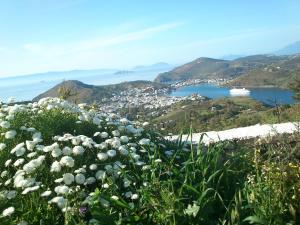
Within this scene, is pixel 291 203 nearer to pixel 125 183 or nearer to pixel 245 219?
pixel 245 219

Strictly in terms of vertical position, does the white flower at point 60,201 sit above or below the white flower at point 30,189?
below

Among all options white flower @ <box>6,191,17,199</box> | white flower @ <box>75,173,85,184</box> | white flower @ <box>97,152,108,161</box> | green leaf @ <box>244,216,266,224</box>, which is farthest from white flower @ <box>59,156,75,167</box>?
green leaf @ <box>244,216,266,224</box>

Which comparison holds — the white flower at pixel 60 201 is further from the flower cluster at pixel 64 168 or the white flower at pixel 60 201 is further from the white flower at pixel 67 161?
the white flower at pixel 67 161

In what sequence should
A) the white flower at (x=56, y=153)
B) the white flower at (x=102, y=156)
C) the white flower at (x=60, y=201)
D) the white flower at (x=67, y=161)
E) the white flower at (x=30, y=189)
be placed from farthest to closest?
the white flower at (x=102, y=156), the white flower at (x=56, y=153), the white flower at (x=67, y=161), the white flower at (x=30, y=189), the white flower at (x=60, y=201)

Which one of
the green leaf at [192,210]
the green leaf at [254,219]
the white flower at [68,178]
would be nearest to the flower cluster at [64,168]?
the white flower at [68,178]

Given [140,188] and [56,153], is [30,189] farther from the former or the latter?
[140,188]

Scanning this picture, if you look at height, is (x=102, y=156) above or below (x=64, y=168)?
above

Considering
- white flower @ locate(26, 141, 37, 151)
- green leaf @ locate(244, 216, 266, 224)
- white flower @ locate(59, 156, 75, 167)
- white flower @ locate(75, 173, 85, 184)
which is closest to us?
green leaf @ locate(244, 216, 266, 224)

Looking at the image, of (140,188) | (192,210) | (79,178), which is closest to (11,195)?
(79,178)

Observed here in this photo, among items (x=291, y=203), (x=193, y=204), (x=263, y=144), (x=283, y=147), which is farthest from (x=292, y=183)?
(x=263, y=144)

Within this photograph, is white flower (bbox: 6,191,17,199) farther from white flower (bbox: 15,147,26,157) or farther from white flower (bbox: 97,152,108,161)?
white flower (bbox: 97,152,108,161)

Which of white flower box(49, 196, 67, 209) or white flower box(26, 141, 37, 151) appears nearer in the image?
white flower box(49, 196, 67, 209)
